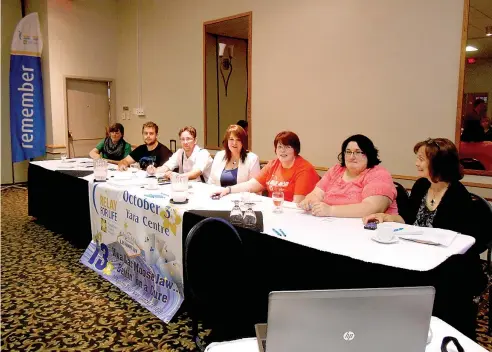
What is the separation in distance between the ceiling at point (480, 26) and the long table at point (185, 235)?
2.13 m

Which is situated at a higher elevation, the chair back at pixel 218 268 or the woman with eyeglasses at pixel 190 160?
the woman with eyeglasses at pixel 190 160

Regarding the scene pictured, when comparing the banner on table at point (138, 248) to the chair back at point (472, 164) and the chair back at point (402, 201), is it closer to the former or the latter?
the chair back at point (402, 201)

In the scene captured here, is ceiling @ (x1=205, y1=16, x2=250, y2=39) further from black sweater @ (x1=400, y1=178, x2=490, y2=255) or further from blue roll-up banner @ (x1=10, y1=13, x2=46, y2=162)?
black sweater @ (x1=400, y1=178, x2=490, y2=255)

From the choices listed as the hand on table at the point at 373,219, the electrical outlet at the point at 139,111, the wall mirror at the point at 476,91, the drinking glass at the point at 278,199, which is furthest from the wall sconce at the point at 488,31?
the electrical outlet at the point at 139,111

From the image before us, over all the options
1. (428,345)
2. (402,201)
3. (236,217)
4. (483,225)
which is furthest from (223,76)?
(428,345)

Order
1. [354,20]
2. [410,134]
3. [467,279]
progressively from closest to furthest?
[467,279], [410,134], [354,20]

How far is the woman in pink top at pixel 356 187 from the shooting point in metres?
2.42

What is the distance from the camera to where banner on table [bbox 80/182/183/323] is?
103 inches

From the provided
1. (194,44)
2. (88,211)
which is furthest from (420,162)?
(194,44)

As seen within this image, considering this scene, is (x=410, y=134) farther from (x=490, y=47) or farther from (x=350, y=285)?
(x=350, y=285)

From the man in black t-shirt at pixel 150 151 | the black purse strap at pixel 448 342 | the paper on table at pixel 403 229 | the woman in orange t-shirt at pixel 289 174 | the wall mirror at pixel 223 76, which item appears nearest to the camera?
the black purse strap at pixel 448 342

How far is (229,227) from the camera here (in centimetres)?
205

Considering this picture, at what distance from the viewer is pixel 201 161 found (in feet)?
13.8

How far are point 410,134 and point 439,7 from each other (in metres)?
1.12
